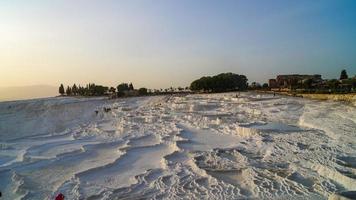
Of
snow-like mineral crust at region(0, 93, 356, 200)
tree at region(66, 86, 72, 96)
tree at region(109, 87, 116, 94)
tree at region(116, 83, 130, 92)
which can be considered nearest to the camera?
snow-like mineral crust at region(0, 93, 356, 200)

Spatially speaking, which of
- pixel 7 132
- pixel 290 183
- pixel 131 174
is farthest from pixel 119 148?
pixel 7 132

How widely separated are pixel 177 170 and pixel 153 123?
48.6 feet

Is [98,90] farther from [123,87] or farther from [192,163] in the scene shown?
[192,163]

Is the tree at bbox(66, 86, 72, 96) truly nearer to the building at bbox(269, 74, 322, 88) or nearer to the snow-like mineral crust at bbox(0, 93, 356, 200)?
the building at bbox(269, 74, 322, 88)

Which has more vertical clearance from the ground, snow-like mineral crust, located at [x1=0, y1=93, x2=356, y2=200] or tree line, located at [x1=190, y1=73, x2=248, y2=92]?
tree line, located at [x1=190, y1=73, x2=248, y2=92]

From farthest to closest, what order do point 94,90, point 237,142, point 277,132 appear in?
point 94,90 → point 277,132 → point 237,142

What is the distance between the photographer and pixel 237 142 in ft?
55.6

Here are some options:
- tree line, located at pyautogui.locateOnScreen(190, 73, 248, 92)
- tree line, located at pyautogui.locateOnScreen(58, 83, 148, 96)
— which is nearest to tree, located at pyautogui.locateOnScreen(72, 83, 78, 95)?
tree line, located at pyautogui.locateOnScreen(58, 83, 148, 96)

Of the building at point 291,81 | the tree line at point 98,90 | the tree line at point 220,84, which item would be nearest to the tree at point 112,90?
the tree line at point 98,90

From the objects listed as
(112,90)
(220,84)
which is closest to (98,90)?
(112,90)

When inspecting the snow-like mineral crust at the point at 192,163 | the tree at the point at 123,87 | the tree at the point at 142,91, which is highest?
the tree at the point at 123,87

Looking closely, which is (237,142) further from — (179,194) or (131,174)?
(179,194)

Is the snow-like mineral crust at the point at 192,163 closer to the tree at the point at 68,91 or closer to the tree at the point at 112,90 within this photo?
the tree at the point at 112,90

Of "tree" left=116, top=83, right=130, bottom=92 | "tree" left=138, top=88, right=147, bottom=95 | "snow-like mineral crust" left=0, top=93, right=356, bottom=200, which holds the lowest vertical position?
"snow-like mineral crust" left=0, top=93, right=356, bottom=200
